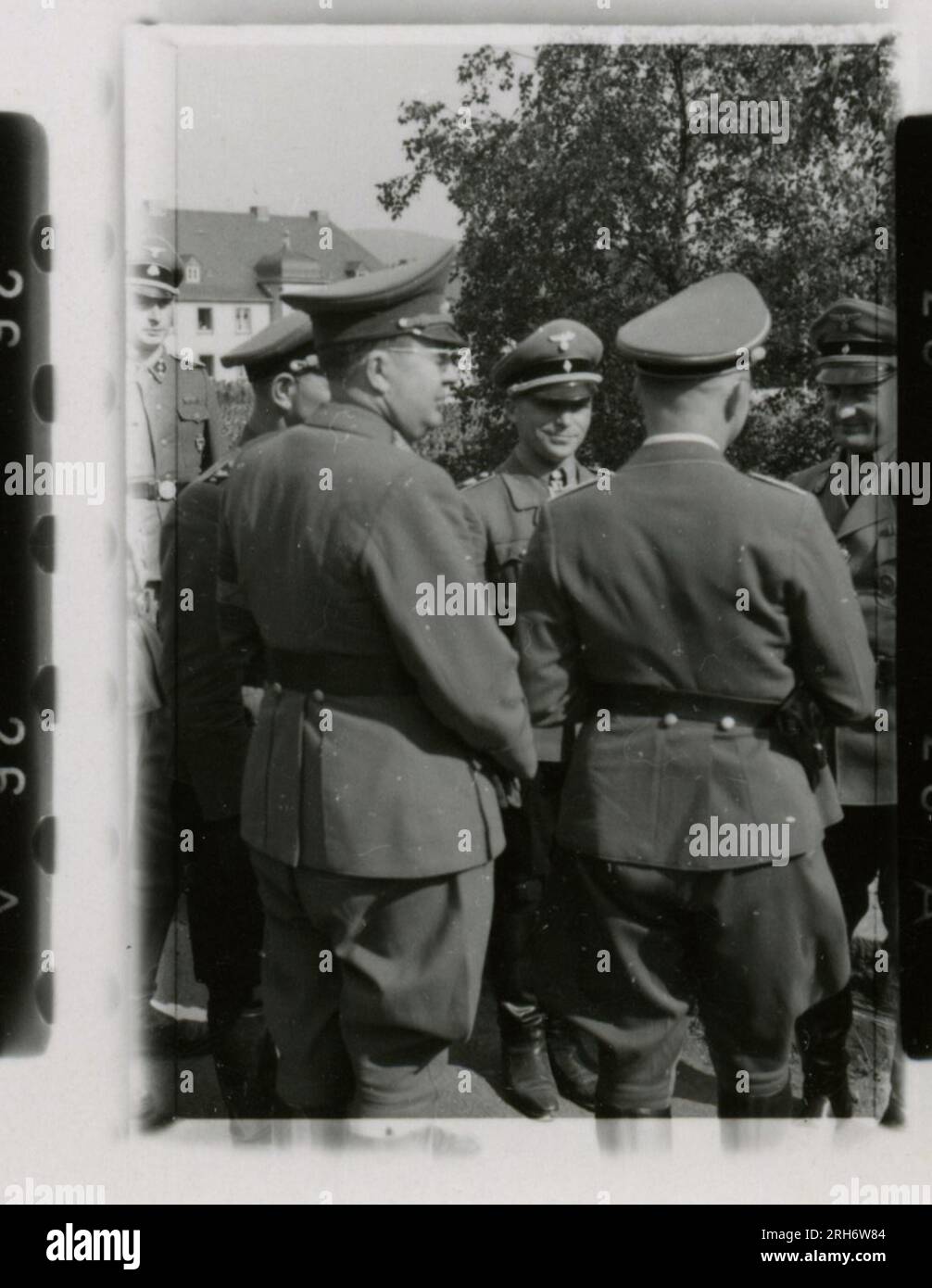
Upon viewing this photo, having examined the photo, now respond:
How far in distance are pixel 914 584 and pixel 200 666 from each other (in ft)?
5.25

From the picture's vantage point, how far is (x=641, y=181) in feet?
10.4

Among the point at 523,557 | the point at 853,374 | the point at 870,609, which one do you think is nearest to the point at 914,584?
the point at 870,609

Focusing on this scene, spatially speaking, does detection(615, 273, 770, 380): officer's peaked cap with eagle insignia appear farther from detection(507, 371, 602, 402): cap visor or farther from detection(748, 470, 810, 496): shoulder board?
detection(748, 470, 810, 496): shoulder board

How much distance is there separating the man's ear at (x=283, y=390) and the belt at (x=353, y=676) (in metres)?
0.58

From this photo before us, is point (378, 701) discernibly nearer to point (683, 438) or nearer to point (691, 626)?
point (691, 626)

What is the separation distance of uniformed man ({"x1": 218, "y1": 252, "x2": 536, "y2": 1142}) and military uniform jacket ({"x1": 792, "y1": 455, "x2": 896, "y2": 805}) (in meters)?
0.77

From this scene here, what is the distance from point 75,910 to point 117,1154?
0.58 metres

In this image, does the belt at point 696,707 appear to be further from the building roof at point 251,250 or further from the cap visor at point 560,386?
the building roof at point 251,250

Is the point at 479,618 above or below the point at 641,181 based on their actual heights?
below

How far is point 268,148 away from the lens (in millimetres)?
3201

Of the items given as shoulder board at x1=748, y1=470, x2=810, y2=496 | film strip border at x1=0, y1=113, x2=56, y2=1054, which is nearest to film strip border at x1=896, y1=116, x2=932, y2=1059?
shoulder board at x1=748, y1=470, x2=810, y2=496

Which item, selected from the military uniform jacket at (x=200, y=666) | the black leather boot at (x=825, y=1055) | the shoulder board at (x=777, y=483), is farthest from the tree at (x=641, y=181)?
the black leather boot at (x=825, y=1055)

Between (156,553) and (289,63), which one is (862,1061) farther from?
(289,63)

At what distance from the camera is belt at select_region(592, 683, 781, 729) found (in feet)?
9.38
